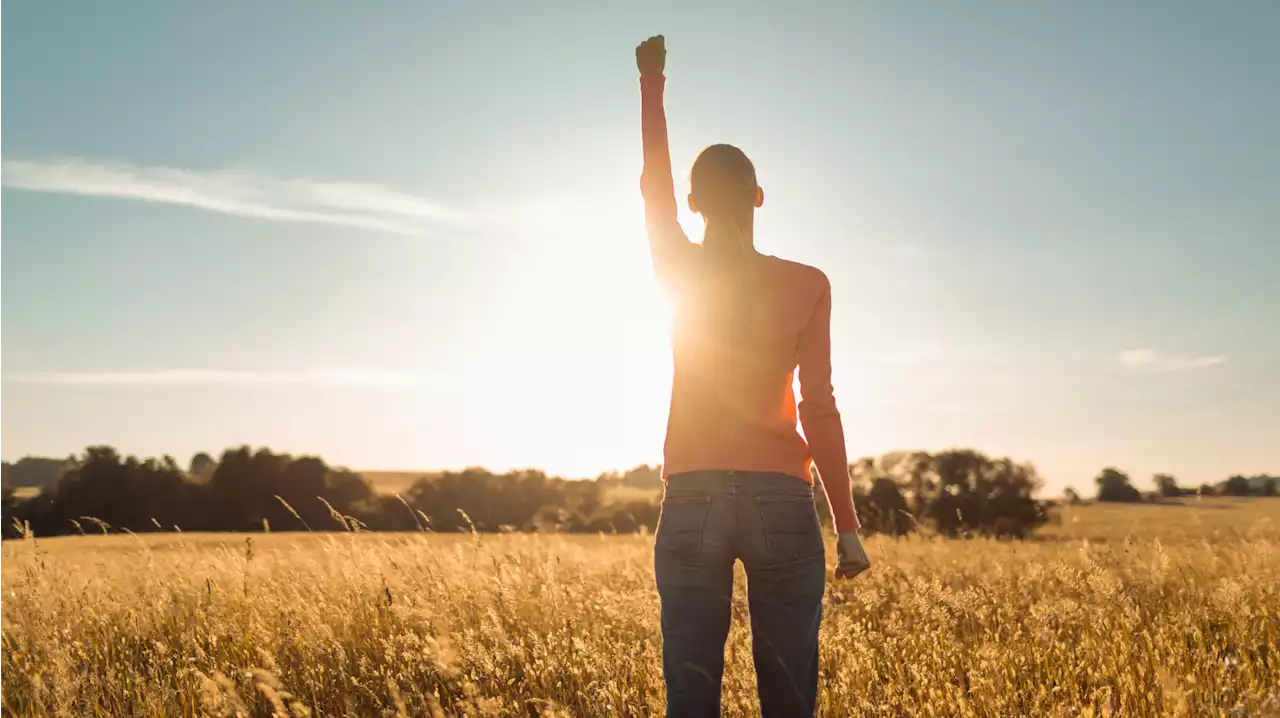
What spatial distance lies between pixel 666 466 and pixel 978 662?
3.47 metres

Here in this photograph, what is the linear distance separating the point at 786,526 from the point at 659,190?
1275 millimetres

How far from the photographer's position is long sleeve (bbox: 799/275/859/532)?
9.29ft

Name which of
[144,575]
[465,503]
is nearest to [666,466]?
[144,575]

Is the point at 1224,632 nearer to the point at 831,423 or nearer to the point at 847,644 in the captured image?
the point at 847,644

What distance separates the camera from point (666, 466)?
2742 mm

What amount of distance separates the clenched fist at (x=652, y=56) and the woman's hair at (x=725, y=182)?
0.63 meters

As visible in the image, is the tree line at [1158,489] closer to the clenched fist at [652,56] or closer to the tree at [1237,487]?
the tree at [1237,487]

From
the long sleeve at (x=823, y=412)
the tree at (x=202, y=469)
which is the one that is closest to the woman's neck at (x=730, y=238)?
the long sleeve at (x=823, y=412)

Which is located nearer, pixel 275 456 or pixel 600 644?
pixel 600 644

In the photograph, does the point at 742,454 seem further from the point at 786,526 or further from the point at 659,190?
the point at 659,190

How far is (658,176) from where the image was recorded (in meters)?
3.01

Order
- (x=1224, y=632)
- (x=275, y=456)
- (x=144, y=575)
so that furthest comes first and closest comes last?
(x=275, y=456), (x=144, y=575), (x=1224, y=632)

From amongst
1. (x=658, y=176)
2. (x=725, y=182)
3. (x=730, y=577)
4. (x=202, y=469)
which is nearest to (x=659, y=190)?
(x=658, y=176)

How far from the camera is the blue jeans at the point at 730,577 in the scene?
2.55 metres
